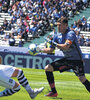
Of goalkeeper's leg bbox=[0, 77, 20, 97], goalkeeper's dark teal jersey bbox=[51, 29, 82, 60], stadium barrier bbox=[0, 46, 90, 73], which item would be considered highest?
goalkeeper's dark teal jersey bbox=[51, 29, 82, 60]

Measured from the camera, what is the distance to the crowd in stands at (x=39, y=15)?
2777 cm

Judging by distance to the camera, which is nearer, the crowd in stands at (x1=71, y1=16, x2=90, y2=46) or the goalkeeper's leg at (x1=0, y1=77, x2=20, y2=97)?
the goalkeeper's leg at (x1=0, y1=77, x2=20, y2=97)

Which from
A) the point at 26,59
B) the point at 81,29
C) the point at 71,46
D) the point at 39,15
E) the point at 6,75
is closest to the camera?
the point at 6,75

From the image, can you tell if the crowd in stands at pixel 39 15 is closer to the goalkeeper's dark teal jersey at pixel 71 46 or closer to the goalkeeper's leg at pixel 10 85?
the goalkeeper's dark teal jersey at pixel 71 46

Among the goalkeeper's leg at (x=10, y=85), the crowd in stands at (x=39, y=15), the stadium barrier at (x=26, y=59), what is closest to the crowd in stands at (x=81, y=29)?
the crowd in stands at (x=39, y=15)

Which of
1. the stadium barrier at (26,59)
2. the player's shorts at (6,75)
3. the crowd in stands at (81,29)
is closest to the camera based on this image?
the player's shorts at (6,75)

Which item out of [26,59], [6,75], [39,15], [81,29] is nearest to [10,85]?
[6,75]

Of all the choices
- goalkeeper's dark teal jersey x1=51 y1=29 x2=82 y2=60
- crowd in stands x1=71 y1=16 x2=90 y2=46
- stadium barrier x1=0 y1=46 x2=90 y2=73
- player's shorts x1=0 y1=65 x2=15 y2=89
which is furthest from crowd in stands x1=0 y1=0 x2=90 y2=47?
player's shorts x1=0 y1=65 x2=15 y2=89

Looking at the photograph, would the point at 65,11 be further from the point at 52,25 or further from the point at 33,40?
the point at 33,40

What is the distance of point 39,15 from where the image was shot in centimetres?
2834

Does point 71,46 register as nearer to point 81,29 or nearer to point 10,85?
point 10,85

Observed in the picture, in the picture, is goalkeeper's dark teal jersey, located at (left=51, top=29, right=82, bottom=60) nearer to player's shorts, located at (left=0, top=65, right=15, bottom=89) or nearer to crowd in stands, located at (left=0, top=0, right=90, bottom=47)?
player's shorts, located at (left=0, top=65, right=15, bottom=89)

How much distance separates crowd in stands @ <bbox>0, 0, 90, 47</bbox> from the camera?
2777cm

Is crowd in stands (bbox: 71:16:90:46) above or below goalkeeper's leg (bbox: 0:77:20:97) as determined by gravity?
below
